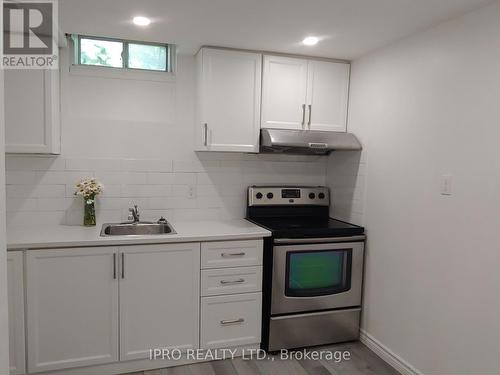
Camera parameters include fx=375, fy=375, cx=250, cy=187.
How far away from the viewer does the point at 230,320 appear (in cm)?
266

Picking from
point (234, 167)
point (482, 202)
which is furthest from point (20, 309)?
point (482, 202)

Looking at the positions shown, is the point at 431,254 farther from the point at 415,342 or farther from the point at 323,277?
the point at 323,277

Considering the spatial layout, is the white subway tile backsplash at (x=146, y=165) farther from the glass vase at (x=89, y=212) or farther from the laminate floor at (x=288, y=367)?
the laminate floor at (x=288, y=367)

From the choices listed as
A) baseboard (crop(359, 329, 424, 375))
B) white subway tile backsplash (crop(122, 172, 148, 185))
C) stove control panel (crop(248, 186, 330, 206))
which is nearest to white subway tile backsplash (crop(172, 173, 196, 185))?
white subway tile backsplash (crop(122, 172, 148, 185))

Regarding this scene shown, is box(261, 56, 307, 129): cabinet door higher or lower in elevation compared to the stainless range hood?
higher

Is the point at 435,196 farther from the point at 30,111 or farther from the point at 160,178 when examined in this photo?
the point at 30,111

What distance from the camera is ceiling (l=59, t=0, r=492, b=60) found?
6.66ft

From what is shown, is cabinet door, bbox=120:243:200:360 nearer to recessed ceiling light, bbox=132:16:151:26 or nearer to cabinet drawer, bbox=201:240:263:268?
cabinet drawer, bbox=201:240:263:268

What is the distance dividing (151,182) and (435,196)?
2063 millimetres

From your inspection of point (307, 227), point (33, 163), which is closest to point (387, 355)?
point (307, 227)

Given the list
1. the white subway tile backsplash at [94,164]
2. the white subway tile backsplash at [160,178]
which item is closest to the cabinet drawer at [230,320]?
the white subway tile backsplash at [160,178]

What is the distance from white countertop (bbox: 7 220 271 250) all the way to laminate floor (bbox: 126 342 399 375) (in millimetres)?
881

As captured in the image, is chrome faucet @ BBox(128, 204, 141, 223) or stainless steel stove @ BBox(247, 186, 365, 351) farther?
chrome faucet @ BBox(128, 204, 141, 223)

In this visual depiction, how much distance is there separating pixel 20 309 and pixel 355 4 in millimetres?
2586
